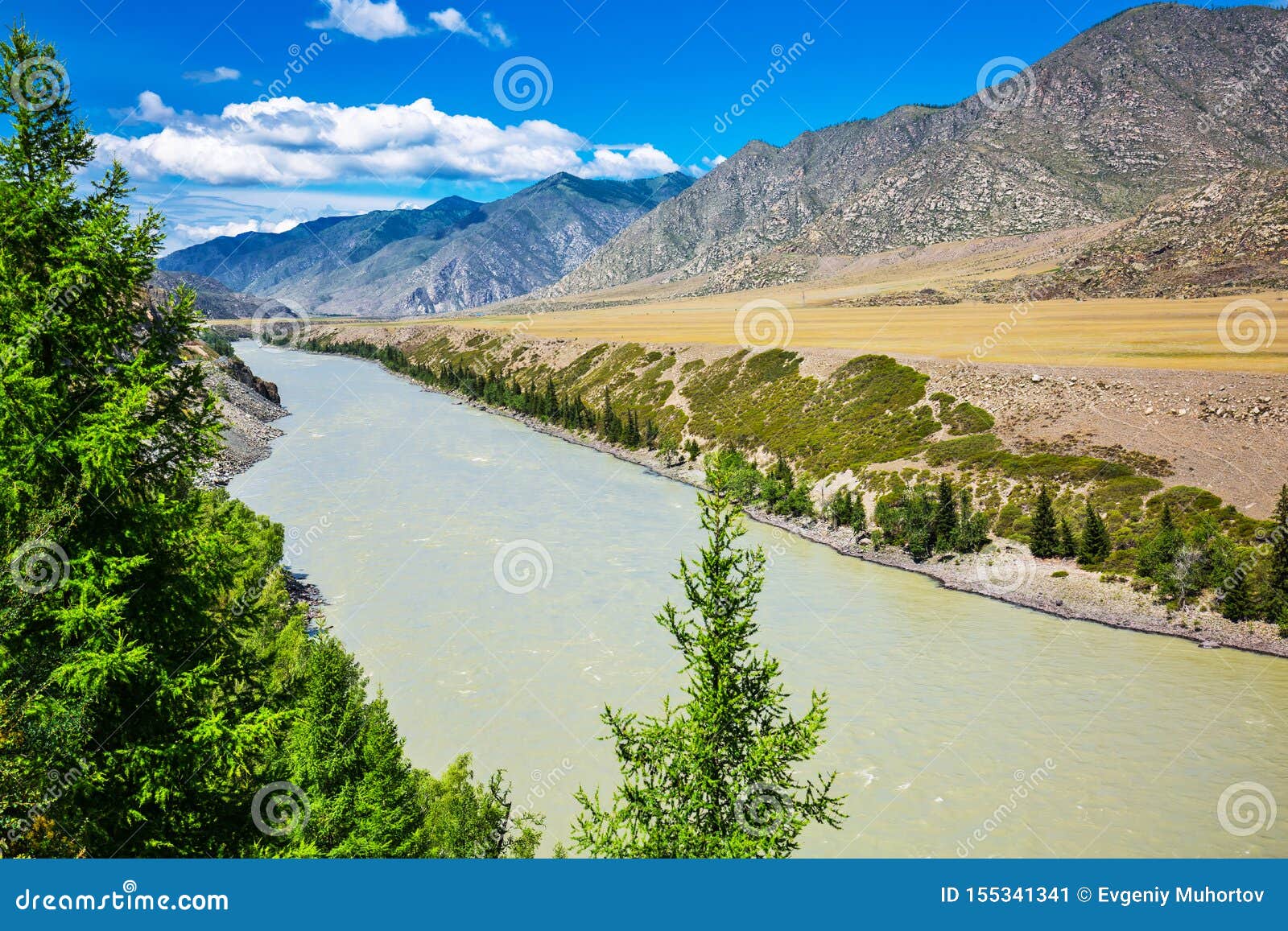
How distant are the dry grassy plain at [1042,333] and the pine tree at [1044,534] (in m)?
24.8

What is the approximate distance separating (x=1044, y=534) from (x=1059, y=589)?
3.70 meters

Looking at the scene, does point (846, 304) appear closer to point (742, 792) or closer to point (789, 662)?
point (789, 662)

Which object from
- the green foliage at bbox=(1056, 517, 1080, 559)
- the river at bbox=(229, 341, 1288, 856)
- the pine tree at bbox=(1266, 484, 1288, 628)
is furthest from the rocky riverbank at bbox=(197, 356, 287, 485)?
the pine tree at bbox=(1266, 484, 1288, 628)

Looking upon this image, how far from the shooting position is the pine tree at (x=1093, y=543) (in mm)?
37156

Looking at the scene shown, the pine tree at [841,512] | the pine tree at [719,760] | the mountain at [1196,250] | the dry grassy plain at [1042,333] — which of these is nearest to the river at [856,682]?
the pine tree at [841,512]

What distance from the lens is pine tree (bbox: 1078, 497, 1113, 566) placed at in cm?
3716

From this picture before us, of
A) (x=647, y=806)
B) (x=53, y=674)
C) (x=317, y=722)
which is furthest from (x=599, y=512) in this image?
(x=53, y=674)

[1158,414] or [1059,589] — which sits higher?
[1158,414]

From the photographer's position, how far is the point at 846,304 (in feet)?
499

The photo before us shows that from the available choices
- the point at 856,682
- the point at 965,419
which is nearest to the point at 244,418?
the point at 965,419

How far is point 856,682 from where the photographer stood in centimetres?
2883

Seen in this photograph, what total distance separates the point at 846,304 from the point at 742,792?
152 m

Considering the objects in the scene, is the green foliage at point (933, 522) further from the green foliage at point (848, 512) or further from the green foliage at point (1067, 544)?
the green foliage at point (1067, 544)

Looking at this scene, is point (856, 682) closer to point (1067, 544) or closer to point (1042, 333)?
point (1067, 544)
